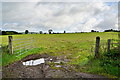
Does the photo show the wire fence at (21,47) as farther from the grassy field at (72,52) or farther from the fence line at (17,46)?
the grassy field at (72,52)

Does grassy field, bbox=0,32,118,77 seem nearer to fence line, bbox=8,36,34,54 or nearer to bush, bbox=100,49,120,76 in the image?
bush, bbox=100,49,120,76

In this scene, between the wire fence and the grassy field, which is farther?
the wire fence

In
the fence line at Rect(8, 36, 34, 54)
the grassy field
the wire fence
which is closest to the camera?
the grassy field

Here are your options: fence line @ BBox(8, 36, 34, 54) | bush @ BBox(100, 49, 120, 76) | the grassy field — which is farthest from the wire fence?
bush @ BBox(100, 49, 120, 76)

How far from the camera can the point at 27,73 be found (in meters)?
5.86

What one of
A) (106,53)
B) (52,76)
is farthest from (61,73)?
(106,53)

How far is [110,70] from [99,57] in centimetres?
181

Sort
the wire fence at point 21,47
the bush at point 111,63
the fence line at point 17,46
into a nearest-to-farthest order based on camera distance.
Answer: the bush at point 111,63 → the fence line at point 17,46 → the wire fence at point 21,47

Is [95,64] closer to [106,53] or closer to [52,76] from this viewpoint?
[106,53]

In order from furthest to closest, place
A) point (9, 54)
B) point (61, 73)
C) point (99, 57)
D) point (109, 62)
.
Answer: point (9, 54)
point (99, 57)
point (109, 62)
point (61, 73)

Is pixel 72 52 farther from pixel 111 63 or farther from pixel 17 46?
pixel 111 63

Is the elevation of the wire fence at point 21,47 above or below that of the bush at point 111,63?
above

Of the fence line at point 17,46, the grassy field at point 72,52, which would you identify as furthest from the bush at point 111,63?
the fence line at point 17,46

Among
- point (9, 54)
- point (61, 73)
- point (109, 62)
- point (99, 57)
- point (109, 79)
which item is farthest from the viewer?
point (9, 54)
